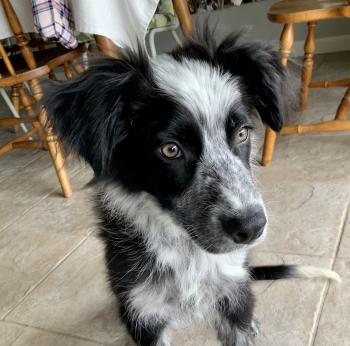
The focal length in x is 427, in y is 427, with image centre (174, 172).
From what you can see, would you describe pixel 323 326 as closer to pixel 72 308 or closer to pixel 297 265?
pixel 297 265

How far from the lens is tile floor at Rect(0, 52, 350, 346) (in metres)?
1.45

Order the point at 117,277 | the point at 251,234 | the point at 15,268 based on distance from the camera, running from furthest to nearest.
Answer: the point at 15,268 < the point at 117,277 < the point at 251,234

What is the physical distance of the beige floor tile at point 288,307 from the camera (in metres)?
1.38

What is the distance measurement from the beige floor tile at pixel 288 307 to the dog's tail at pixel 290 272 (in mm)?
35

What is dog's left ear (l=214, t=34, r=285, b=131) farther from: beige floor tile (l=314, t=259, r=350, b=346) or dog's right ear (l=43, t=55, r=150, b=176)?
beige floor tile (l=314, t=259, r=350, b=346)

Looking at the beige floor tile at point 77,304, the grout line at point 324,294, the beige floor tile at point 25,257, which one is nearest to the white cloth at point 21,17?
the beige floor tile at point 25,257

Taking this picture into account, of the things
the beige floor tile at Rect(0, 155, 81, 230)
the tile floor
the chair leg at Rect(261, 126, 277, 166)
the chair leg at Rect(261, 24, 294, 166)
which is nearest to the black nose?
the tile floor

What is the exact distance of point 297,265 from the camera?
154cm

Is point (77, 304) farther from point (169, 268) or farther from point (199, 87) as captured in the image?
point (199, 87)

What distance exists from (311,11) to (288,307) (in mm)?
1359

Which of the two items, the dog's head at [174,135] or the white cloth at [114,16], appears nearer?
the dog's head at [174,135]

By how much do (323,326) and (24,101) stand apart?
1821 millimetres

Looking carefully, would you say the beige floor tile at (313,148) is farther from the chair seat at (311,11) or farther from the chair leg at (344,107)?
the chair seat at (311,11)

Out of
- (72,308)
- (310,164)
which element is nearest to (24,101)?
(72,308)
